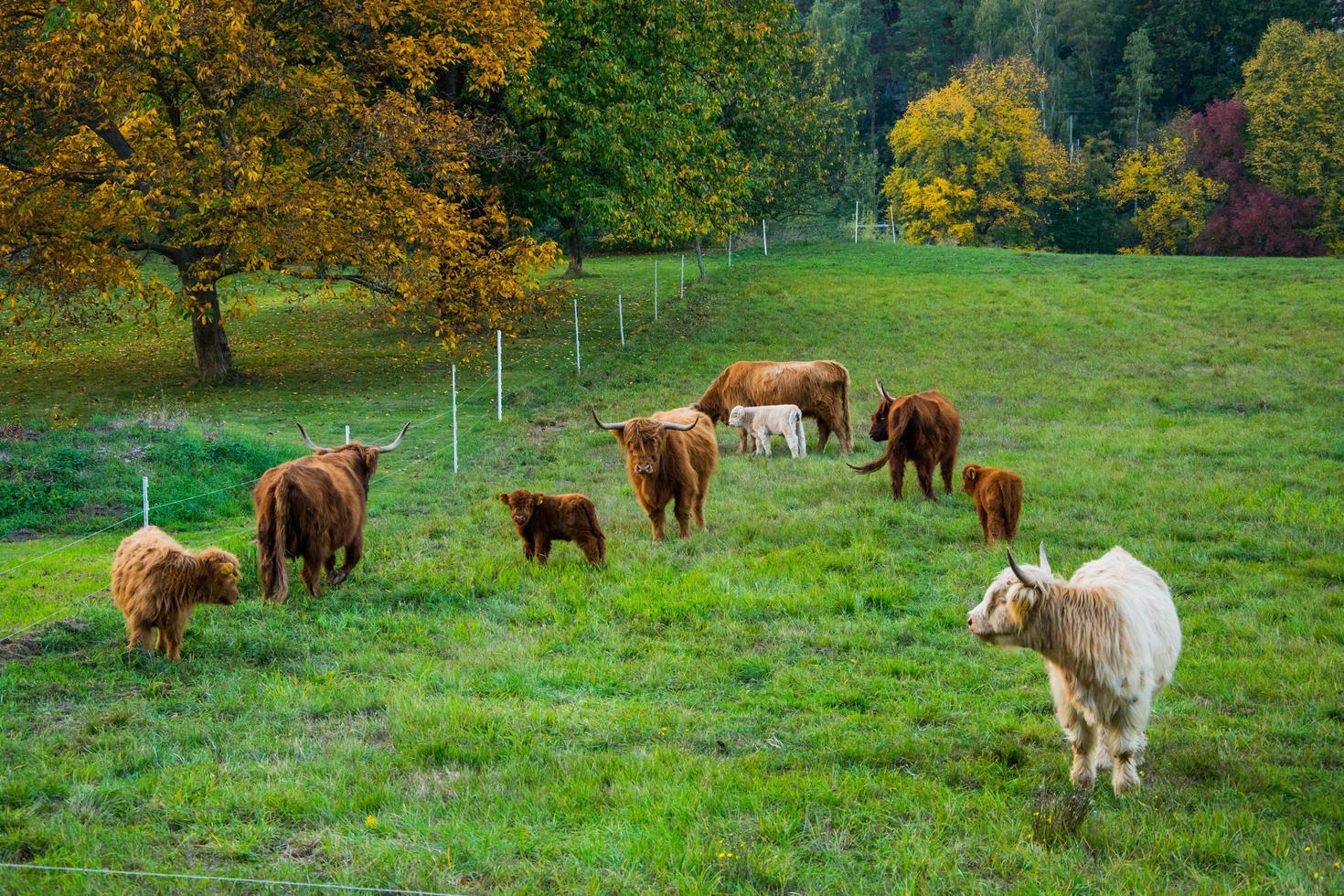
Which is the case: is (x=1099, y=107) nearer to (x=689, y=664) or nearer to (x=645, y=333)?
(x=645, y=333)

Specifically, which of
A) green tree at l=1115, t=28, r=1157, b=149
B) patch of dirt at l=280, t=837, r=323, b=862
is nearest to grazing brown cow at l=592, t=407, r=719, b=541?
patch of dirt at l=280, t=837, r=323, b=862

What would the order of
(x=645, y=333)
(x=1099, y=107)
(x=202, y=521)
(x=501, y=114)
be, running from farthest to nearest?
(x=1099, y=107) → (x=645, y=333) → (x=501, y=114) → (x=202, y=521)

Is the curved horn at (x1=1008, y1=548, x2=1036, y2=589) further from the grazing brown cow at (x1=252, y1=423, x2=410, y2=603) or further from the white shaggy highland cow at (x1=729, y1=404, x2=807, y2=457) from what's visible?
the white shaggy highland cow at (x1=729, y1=404, x2=807, y2=457)

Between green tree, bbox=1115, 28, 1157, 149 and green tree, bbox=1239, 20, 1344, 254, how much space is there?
28.7 feet

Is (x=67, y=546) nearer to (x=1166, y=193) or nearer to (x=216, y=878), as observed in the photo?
(x=216, y=878)

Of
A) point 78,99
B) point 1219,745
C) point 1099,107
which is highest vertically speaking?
point 1099,107

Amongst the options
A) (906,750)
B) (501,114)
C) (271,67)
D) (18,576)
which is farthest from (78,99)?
(906,750)

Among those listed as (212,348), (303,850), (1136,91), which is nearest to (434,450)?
(212,348)

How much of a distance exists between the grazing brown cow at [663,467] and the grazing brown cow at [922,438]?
1980 mm

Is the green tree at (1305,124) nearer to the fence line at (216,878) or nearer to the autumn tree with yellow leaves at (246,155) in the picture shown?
the autumn tree with yellow leaves at (246,155)

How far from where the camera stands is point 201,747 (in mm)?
6465

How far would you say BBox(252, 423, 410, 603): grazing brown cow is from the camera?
30.7 ft

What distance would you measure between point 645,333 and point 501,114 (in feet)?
20.5

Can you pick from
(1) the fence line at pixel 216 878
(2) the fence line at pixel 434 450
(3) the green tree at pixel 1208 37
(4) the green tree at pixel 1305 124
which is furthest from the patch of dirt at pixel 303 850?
(3) the green tree at pixel 1208 37
